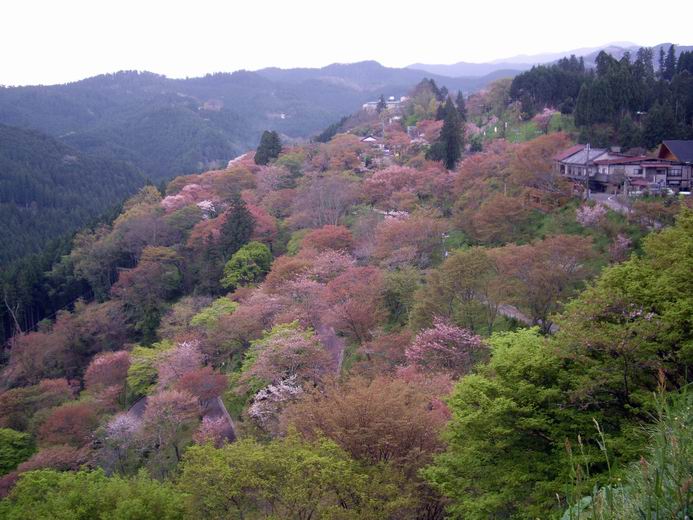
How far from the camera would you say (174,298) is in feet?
97.1

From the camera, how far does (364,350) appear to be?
16266 millimetres

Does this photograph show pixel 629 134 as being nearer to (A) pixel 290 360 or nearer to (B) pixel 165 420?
(A) pixel 290 360

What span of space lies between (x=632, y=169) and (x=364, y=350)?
14.6 m

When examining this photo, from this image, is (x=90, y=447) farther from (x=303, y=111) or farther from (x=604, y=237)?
(x=303, y=111)

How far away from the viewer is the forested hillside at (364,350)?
24.9 ft

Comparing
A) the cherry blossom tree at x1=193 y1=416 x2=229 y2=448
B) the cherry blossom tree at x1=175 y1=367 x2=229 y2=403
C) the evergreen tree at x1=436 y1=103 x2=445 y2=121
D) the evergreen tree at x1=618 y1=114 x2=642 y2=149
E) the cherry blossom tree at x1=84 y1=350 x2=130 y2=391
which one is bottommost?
the cherry blossom tree at x1=84 y1=350 x2=130 y2=391

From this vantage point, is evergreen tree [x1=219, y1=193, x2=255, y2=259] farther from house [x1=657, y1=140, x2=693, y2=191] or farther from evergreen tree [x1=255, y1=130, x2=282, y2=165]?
house [x1=657, y1=140, x2=693, y2=191]

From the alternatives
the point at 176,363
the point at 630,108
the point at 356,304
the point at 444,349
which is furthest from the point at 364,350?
the point at 630,108

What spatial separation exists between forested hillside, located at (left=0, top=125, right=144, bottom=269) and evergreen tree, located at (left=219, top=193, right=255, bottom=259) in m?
39.8

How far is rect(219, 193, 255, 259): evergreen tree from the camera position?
2864 centimetres

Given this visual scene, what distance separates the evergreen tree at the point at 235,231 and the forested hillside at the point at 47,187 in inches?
1565

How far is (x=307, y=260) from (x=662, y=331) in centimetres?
1637

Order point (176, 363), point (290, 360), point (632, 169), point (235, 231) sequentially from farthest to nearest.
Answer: point (235, 231), point (632, 169), point (176, 363), point (290, 360)

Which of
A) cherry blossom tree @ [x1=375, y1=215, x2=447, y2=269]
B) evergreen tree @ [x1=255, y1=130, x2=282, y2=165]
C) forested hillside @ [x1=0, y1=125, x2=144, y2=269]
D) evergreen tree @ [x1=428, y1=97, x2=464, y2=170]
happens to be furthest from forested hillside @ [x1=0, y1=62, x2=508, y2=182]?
cherry blossom tree @ [x1=375, y1=215, x2=447, y2=269]
